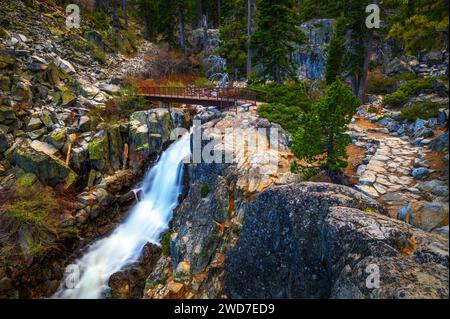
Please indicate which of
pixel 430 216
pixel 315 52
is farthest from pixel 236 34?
pixel 430 216

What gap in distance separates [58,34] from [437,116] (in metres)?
32.8

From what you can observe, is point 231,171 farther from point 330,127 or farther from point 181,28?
point 181,28

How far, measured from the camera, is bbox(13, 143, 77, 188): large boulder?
16859 millimetres

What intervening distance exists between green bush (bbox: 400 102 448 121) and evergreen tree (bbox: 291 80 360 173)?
19.2ft

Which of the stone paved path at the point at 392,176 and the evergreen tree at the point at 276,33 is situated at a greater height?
the evergreen tree at the point at 276,33

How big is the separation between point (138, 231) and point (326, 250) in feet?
41.4

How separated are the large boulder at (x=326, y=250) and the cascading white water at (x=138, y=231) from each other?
7.56m

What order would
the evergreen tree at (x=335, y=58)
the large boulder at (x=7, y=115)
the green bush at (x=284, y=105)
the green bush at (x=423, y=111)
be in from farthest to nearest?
the evergreen tree at (x=335, y=58) < the large boulder at (x=7, y=115) < the green bush at (x=284, y=105) < the green bush at (x=423, y=111)

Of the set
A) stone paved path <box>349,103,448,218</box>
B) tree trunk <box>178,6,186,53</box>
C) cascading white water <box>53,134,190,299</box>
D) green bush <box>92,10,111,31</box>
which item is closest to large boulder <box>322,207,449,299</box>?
stone paved path <box>349,103,448,218</box>

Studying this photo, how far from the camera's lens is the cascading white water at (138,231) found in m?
14.0

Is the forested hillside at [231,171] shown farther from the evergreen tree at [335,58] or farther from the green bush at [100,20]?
the green bush at [100,20]

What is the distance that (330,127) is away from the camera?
381 inches

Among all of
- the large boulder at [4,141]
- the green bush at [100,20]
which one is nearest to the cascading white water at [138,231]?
the large boulder at [4,141]

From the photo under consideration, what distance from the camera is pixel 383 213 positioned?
773cm
